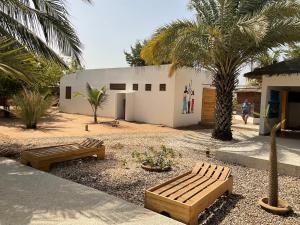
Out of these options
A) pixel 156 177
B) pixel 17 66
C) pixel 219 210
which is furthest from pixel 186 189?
pixel 17 66

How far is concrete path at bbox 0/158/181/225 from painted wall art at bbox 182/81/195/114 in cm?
1388

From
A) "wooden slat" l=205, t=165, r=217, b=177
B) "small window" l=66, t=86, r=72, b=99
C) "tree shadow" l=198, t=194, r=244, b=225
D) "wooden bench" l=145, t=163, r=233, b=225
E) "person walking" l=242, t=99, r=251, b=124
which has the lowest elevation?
"tree shadow" l=198, t=194, r=244, b=225

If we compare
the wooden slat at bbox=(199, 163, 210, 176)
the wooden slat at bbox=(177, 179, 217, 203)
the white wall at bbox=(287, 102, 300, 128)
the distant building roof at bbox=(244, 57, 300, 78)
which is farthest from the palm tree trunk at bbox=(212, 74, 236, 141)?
the wooden slat at bbox=(177, 179, 217, 203)

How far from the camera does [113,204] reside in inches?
194

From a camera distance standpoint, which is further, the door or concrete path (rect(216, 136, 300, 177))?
the door

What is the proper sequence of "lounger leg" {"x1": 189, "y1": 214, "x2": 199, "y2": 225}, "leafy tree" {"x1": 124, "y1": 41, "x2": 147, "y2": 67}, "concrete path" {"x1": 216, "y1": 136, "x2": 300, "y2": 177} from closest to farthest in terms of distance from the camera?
"lounger leg" {"x1": 189, "y1": 214, "x2": 199, "y2": 225}
"concrete path" {"x1": 216, "y1": 136, "x2": 300, "y2": 177}
"leafy tree" {"x1": 124, "y1": 41, "x2": 147, "y2": 67}

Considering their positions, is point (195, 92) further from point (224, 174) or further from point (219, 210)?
point (219, 210)

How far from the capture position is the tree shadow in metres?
4.79

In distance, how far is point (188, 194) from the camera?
16.3 feet

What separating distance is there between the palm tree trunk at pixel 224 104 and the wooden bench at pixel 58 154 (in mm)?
6411

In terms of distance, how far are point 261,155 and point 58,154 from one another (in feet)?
17.5

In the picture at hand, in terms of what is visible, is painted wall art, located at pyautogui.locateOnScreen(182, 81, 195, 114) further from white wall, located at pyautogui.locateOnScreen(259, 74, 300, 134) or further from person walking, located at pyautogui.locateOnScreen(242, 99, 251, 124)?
white wall, located at pyautogui.locateOnScreen(259, 74, 300, 134)

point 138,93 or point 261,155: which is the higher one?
point 138,93

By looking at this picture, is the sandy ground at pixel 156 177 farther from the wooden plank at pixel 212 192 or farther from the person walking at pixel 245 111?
the person walking at pixel 245 111
